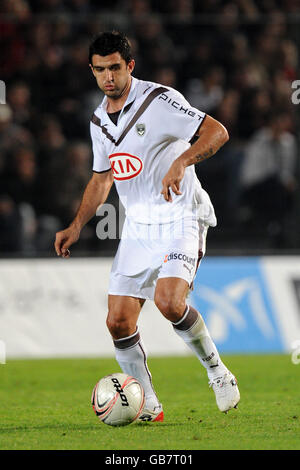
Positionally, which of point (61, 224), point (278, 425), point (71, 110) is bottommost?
point (278, 425)

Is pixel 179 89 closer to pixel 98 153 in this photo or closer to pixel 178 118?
pixel 98 153

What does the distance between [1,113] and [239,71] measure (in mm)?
2897

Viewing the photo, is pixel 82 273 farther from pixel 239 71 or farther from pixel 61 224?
pixel 239 71

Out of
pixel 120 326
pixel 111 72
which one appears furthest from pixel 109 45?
pixel 120 326

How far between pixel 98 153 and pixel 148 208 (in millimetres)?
543

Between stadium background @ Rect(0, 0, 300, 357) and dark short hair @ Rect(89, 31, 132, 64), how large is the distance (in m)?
4.34

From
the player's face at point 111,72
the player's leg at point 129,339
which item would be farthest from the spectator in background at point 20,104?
the player's leg at point 129,339

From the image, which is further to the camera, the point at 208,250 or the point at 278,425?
the point at 208,250

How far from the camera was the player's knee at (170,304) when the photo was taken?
5285mm

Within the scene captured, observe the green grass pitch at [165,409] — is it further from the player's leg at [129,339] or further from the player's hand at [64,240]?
the player's hand at [64,240]

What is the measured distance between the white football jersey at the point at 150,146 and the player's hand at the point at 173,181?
46 cm

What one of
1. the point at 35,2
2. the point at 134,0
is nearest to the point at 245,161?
the point at 134,0

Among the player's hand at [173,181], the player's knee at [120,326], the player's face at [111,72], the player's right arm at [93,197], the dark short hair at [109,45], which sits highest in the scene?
the dark short hair at [109,45]

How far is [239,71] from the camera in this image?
10672 mm
